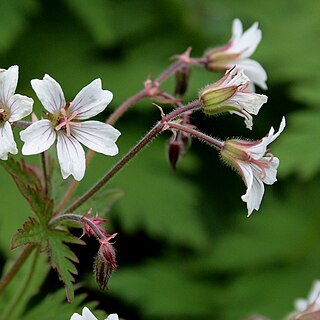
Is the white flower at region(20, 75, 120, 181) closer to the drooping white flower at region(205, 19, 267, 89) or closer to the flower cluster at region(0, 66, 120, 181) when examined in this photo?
the flower cluster at region(0, 66, 120, 181)

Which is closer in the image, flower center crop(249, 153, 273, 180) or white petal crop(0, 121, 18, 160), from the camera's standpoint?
white petal crop(0, 121, 18, 160)

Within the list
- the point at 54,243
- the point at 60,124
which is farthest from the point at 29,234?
the point at 60,124

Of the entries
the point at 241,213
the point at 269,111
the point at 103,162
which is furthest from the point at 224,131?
the point at 103,162

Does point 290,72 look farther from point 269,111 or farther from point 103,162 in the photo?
point 103,162

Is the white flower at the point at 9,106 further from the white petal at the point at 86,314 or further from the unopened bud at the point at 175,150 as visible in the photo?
the unopened bud at the point at 175,150

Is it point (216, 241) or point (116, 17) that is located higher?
point (116, 17)

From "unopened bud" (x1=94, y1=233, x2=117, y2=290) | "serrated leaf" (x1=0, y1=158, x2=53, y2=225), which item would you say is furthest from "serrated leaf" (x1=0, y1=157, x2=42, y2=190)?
"unopened bud" (x1=94, y1=233, x2=117, y2=290)
